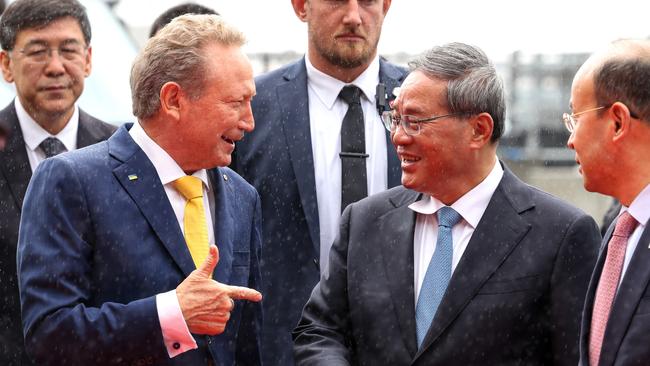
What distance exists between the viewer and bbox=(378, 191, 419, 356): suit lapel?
4441mm

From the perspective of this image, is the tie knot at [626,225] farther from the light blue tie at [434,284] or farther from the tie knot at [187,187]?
the tie knot at [187,187]

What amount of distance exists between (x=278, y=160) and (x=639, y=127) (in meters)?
2.24

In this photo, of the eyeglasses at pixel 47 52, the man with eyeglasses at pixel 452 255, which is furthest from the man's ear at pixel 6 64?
the man with eyeglasses at pixel 452 255

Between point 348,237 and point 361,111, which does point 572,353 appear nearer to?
point 348,237

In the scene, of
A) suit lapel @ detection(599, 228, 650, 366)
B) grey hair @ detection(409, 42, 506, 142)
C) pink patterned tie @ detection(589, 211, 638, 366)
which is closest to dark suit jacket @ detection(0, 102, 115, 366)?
grey hair @ detection(409, 42, 506, 142)

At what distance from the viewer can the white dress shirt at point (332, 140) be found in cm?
586

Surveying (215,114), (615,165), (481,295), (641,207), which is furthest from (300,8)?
(641,207)

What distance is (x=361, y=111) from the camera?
5992mm

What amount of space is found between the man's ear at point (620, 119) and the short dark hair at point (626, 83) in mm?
21

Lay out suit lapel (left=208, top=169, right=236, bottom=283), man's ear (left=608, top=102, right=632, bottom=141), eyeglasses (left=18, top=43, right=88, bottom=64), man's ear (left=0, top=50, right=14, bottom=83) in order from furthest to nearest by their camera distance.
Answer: man's ear (left=0, top=50, right=14, bottom=83), eyeglasses (left=18, top=43, right=88, bottom=64), suit lapel (left=208, top=169, right=236, bottom=283), man's ear (left=608, top=102, right=632, bottom=141)

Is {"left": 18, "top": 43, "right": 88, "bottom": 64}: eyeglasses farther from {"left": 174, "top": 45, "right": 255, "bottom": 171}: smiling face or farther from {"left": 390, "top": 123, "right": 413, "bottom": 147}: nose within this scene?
{"left": 390, "top": 123, "right": 413, "bottom": 147}: nose

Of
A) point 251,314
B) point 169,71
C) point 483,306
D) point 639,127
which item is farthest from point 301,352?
point 639,127

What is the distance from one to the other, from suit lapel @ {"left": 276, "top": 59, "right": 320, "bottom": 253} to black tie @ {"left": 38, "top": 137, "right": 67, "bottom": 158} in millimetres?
1071

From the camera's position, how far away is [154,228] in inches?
172
